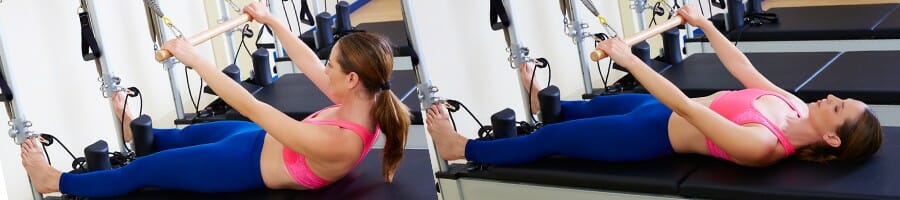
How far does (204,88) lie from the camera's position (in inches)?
136

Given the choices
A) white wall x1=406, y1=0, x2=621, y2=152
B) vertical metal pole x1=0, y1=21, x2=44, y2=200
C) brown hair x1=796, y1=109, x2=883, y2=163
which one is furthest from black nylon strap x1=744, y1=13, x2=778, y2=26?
vertical metal pole x1=0, y1=21, x2=44, y2=200

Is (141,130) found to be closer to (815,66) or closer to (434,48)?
(434,48)

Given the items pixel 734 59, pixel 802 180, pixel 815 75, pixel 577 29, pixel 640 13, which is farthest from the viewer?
pixel 640 13

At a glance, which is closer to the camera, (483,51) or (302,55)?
(302,55)

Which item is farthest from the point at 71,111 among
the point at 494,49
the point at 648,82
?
the point at 648,82

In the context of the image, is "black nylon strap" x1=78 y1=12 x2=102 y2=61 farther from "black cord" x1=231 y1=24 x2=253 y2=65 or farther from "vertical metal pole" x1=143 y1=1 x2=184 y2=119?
"black cord" x1=231 y1=24 x2=253 y2=65

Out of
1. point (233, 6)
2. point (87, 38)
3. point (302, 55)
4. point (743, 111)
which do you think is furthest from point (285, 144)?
point (743, 111)

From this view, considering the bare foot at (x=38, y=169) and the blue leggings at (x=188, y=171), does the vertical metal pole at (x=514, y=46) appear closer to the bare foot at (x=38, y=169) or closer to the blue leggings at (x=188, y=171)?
the blue leggings at (x=188, y=171)

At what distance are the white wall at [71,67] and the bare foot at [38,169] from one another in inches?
0.9

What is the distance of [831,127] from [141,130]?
5.77 ft

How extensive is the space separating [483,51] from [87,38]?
1.06 m

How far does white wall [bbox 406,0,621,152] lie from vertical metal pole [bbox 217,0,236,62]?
52 centimetres

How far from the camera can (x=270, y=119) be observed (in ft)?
10.4

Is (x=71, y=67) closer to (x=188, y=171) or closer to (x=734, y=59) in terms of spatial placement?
(x=188, y=171)
